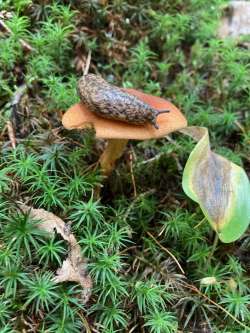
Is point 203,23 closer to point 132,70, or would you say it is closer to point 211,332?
point 132,70

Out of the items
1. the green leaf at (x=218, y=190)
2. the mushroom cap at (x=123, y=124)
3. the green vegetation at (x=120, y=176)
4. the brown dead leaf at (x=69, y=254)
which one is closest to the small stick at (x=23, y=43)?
the green vegetation at (x=120, y=176)

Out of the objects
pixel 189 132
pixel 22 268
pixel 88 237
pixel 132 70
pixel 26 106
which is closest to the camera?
pixel 22 268

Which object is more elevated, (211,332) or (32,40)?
(32,40)

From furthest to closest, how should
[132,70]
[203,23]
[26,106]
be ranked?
[203,23]
[132,70]
[26,106]

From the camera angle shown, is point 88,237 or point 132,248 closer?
point 88,237

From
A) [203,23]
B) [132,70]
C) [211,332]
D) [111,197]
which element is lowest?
[211,332]

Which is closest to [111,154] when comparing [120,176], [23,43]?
[120,176]

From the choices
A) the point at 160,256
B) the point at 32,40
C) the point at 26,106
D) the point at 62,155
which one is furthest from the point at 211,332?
the point at 32,40

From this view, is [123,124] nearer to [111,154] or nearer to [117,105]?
[117,105]
